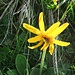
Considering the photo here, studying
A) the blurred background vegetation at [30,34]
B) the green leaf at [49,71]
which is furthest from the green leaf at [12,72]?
the green leaf at [49,71]

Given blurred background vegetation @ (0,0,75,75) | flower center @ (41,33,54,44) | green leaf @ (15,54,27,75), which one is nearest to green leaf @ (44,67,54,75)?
blurred background vegetation @ (0,0,75,75)

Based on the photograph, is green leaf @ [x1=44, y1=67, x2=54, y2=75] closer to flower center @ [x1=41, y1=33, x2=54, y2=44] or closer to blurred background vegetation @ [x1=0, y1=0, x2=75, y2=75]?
blurred background vegetation @ [x1=0, y1=0, x2=75, y2=75]

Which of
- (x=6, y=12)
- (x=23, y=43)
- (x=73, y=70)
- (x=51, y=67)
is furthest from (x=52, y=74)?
(x=6, y=12)

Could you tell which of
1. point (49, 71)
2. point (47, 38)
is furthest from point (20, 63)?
point (47, 38)

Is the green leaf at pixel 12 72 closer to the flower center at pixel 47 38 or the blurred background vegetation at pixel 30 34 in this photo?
the blurred background vegetation at pixel 30 34

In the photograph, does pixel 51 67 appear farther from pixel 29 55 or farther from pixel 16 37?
pixel 16 37

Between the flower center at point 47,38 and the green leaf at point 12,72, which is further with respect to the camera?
the green leaf at point 12,72
